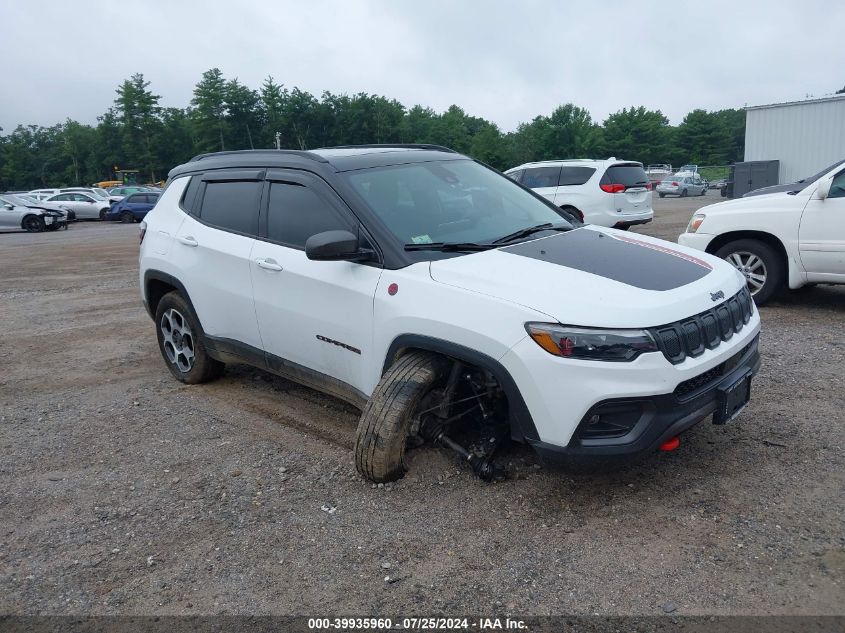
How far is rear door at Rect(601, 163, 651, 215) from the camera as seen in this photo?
49.2ft

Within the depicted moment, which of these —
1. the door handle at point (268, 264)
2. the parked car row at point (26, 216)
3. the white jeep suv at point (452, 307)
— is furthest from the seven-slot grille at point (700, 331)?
the parked car row at point (26, 216)

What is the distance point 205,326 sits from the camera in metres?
5.21

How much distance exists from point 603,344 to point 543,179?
1327 centimetres

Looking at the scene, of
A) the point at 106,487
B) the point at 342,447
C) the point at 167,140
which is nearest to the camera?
the point at 106,487

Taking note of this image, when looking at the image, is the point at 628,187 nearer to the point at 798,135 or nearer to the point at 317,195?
the point at 317,195

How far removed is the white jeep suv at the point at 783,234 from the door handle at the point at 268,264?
5.34m

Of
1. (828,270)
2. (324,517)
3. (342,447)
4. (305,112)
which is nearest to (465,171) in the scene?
(342,447)

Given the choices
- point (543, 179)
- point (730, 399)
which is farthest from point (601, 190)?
point (730, 399)

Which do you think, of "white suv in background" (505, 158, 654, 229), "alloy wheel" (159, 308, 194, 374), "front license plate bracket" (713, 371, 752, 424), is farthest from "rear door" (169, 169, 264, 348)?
"white suv in background" (505, 158, 654, 229)

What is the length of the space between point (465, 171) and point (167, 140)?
8014 cm

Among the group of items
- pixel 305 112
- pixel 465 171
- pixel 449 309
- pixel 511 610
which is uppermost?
pixel 305 112

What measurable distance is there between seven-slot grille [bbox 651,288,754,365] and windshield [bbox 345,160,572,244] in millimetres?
1240

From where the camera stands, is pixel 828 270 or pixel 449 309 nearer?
pixel 449 309

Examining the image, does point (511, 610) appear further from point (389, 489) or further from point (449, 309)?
point (449, 309)
